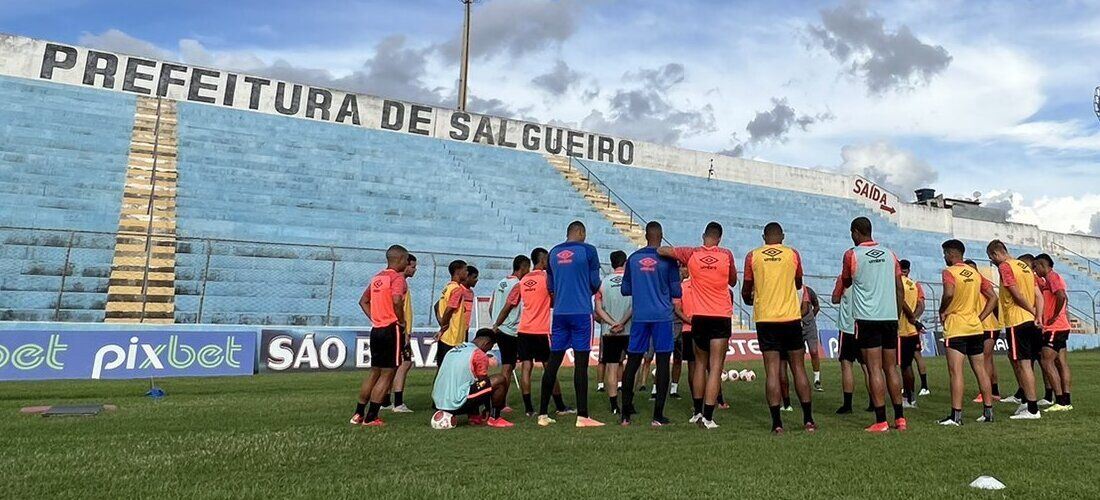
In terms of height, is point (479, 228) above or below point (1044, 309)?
above

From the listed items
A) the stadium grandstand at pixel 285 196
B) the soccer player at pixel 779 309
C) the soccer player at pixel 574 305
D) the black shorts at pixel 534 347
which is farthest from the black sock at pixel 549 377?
the stadium grandstand at pixel 285 196

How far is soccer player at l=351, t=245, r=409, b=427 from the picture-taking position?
6566 mm

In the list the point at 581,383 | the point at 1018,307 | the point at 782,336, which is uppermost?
the point at 1018,307

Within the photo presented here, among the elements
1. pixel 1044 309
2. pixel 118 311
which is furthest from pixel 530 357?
pixel 118 311

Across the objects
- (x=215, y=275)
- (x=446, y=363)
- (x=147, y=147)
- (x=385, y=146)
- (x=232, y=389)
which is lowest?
(x=232, y=389)

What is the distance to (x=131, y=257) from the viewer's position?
14570mm

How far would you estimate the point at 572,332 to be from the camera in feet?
22.2

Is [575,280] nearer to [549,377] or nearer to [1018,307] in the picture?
[549,377]

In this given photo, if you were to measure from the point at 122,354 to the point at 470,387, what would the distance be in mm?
8307

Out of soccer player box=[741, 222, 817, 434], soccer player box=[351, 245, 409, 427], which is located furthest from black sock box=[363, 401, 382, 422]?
soccer player box=[741, 222, 817, 434]

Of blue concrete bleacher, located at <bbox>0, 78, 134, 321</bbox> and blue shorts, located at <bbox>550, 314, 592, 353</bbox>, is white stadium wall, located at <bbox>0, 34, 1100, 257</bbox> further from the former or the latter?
blue shorts, located at <bbox>550, 314, 592, 353</bbox>

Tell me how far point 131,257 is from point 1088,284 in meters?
38.9

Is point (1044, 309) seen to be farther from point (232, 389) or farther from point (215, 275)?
point (215, 275)

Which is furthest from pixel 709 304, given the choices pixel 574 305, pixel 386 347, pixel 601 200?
pixel 601 200
